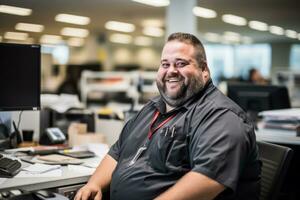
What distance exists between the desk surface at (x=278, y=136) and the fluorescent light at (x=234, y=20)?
656cm

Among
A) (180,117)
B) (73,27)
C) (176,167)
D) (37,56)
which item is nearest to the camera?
(176,167)

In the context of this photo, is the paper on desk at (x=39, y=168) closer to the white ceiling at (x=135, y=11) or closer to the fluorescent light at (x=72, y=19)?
the white ceiling at (x=135, y=11)

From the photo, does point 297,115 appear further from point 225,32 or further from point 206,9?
point 225,32

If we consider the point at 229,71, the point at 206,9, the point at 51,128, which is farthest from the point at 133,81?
the point at 229,71

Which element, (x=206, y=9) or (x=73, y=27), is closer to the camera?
(x=206, y=9)

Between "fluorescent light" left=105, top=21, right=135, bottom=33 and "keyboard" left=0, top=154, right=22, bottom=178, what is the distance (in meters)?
8.72

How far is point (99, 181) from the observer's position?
1.71 meters

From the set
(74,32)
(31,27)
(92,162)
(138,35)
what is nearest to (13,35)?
(31,27)

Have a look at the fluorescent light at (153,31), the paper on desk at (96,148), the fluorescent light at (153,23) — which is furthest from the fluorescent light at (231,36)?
the paper on desk at (96,148)

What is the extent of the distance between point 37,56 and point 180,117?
0.91 metres

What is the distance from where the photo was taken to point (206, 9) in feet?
26.1

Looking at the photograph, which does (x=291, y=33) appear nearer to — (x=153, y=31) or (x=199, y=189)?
(x=153, y=31)

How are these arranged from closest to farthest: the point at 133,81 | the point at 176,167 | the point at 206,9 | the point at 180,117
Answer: the point at 176,167 → the point at 180,117 → the point at 133,81 → the point at 206,9

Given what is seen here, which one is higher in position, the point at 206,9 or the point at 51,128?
the point at 206,9
